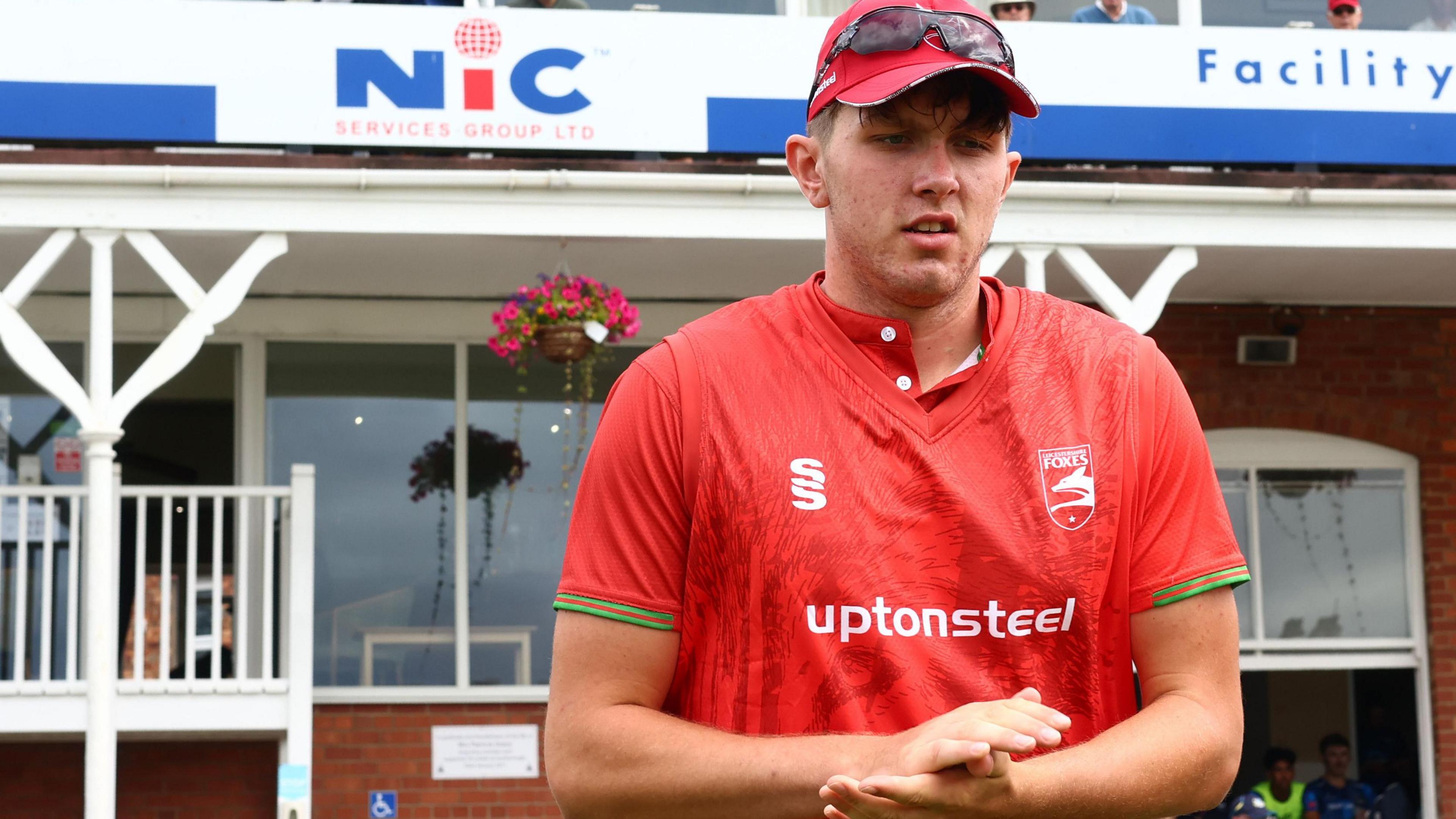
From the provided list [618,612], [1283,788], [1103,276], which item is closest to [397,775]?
[1103,276]

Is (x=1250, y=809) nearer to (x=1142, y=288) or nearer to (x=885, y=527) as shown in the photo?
(x=1142, y=288)

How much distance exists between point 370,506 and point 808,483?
776 cm

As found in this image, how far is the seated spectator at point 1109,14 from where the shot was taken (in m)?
8.72

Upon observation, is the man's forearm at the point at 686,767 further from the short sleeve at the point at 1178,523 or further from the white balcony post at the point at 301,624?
the white balcony post at the point at 301,624

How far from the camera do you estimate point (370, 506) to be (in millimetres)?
9023

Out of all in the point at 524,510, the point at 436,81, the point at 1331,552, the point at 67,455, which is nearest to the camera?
the point at 436,81

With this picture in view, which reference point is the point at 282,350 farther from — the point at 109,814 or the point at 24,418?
the point at 109,814

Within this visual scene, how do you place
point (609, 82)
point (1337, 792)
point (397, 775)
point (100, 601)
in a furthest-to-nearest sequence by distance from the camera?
1. point (1337, 792)
2. point (397, 775)
3. point (609, 82)
4. point (100, 601)

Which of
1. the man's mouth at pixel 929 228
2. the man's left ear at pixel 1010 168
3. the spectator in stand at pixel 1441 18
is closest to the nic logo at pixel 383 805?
the spectator in stand at pixel 1441 18

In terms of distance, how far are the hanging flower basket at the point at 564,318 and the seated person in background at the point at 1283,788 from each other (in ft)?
15.4

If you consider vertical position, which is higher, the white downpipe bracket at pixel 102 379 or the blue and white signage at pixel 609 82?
the blue and white signage at pixel 609 82

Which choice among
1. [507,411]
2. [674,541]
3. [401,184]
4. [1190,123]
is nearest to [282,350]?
[507,411]

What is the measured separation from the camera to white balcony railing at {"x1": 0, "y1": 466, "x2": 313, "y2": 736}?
7895 millimetres

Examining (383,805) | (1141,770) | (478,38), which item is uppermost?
(478,38)
